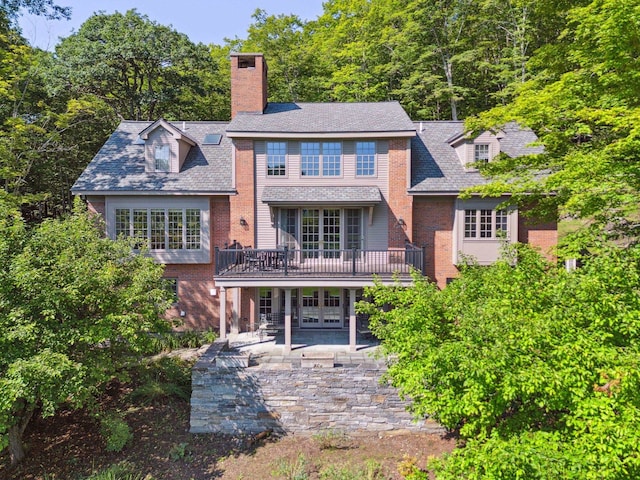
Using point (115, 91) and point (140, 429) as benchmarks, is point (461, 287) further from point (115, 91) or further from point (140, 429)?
point (115, 91)

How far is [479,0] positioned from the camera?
2467 cm

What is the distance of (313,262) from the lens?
1390cm

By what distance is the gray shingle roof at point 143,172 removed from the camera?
46.9 feet

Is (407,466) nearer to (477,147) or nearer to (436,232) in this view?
(436,232)

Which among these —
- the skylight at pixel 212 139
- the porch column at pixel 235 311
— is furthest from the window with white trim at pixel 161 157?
the porch column at pixel 235 311

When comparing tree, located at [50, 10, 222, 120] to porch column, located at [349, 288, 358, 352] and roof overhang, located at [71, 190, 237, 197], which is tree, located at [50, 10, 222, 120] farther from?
porch column, located at [349, 288, 358, 352]

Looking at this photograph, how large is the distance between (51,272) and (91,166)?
8.74 meters

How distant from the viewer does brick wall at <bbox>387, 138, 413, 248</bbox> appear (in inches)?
556

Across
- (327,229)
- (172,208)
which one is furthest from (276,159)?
(172,208)

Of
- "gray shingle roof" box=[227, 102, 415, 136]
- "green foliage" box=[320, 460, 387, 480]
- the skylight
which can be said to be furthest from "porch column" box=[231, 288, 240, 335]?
the skylight

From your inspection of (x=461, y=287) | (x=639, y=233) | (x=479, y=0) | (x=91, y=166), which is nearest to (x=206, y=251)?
(x=91, y=166)

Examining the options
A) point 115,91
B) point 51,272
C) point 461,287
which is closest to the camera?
point 461,287

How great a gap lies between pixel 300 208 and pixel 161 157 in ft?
21.9

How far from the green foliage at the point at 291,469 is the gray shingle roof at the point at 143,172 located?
391 inches
